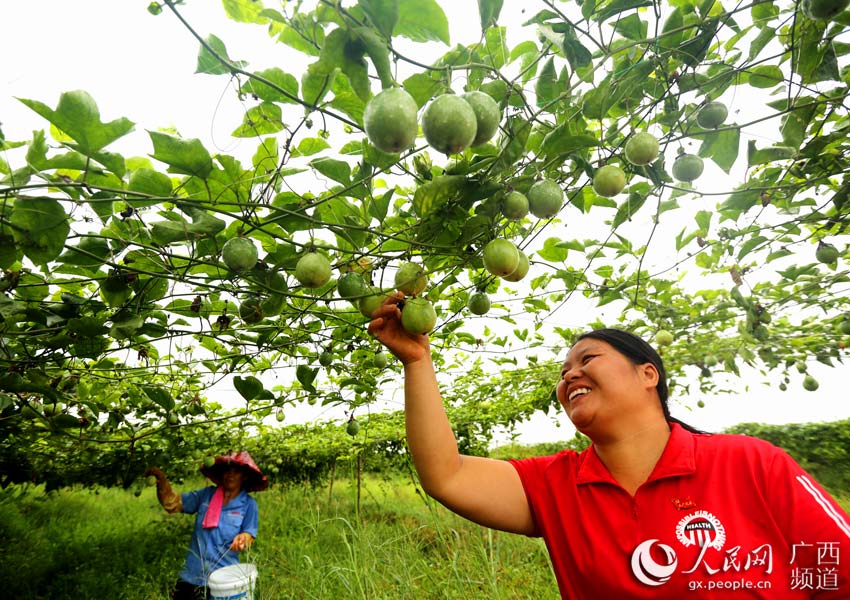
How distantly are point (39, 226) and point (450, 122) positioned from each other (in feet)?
4.29

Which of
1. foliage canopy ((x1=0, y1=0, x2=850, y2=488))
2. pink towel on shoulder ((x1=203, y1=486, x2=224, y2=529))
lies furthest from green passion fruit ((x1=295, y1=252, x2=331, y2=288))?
pink towel on shoulder ((x1=203, y1=486, x2=224, y2=529))

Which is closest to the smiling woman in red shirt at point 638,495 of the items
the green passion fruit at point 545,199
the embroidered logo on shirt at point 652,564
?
the embroidered logo on shirt at point 652,564

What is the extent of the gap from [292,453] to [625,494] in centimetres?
781

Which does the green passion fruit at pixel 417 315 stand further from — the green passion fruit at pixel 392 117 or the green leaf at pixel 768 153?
the green leaf at pixel 768 153

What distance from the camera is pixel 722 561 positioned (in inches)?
58.4

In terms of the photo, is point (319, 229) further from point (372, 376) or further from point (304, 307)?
point (372, 376)

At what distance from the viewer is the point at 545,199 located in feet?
4.92

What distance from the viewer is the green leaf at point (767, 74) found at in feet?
5.88

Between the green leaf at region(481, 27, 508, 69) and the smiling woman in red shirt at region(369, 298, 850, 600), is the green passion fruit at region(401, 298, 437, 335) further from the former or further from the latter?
the green leaf at region(481, 27, 508, 69)

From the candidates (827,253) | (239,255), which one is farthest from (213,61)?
(827,253)

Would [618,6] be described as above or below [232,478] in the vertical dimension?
above

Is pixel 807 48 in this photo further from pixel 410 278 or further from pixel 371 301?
pixel 371 301

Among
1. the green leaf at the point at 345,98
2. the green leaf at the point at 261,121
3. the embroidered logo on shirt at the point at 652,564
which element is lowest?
the embroidered logo on shirt at the point at 652,564

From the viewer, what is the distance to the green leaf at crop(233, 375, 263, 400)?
282cm
